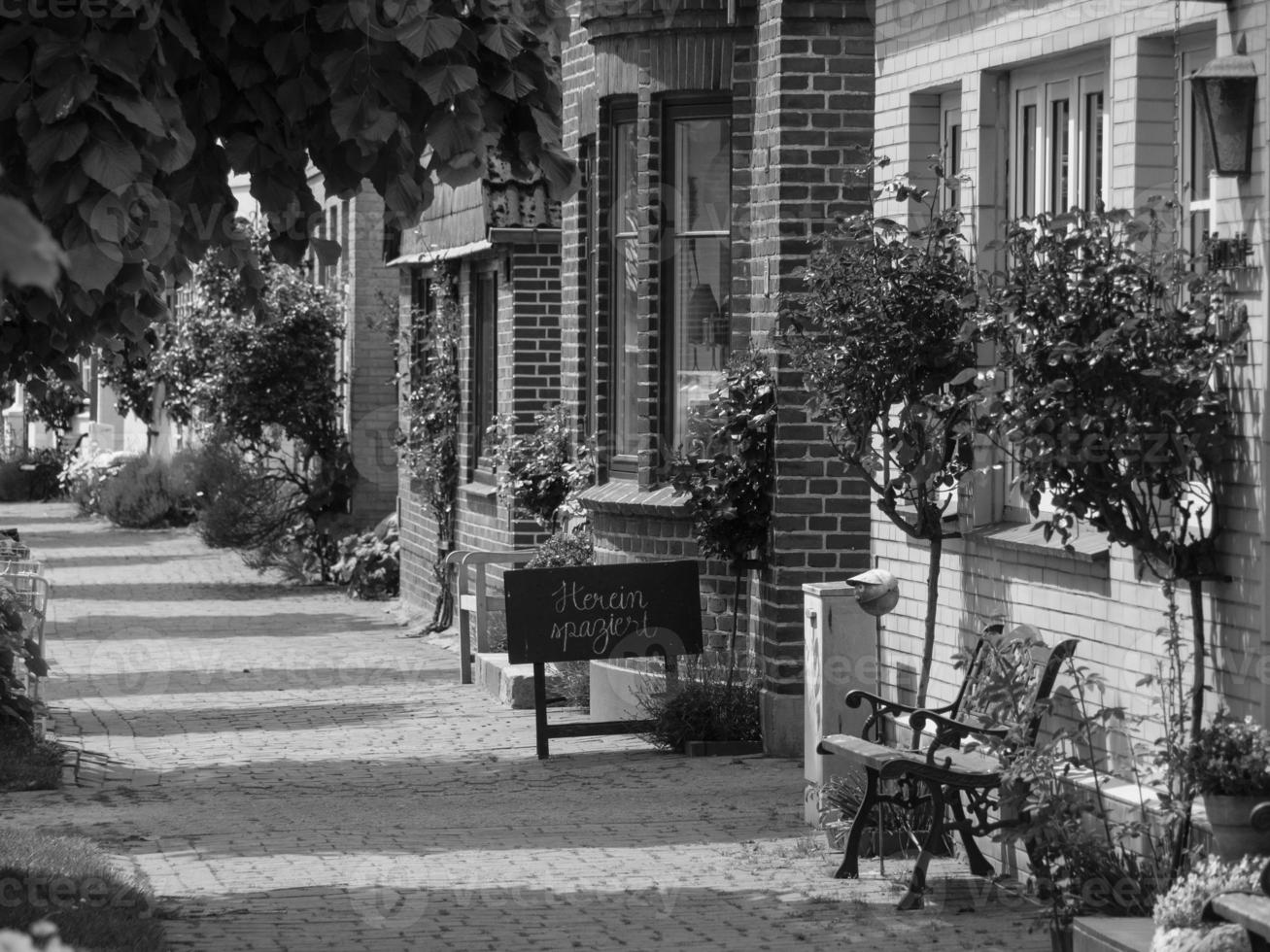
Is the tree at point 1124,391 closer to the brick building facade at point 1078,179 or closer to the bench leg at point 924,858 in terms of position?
the brick building facade at point 1078,179

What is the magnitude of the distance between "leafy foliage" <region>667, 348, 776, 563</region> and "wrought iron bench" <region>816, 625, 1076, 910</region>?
2.90 metres

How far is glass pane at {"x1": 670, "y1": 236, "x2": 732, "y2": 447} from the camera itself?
443 inches

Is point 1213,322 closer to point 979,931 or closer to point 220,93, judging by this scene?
point 979,931

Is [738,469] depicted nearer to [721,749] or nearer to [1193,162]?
[721,749]

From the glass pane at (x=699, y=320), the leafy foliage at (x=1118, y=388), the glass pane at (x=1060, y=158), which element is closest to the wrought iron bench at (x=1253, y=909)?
the leafy foliage at (x=1118, y=388)

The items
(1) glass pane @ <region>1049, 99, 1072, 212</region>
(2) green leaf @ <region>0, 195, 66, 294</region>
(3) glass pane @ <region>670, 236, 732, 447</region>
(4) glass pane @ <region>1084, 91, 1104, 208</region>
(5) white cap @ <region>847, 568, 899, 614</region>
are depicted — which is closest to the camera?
(2) green leaf @ <region>0, 195, 66, 294</region>

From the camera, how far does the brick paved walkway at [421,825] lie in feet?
22.2

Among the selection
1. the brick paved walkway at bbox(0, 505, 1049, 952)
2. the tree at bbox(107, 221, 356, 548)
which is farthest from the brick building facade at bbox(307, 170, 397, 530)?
the brick paved walkway at bbox(0, 505, 1049, 952)

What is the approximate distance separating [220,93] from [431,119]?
0.76 meters

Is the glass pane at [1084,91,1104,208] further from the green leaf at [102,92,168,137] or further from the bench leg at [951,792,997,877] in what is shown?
the green leaf at [102,92,168,137]

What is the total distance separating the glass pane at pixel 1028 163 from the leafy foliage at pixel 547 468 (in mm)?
5410

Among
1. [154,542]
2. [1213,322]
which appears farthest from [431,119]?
[154,542]

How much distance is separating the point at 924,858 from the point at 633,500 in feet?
16.2

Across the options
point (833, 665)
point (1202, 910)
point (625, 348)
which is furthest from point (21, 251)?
point (625, 348)
